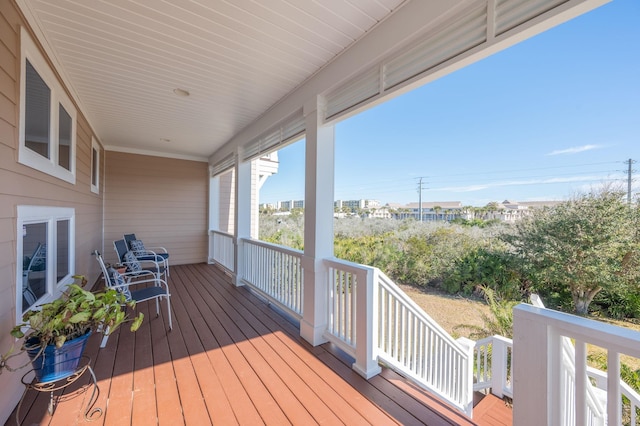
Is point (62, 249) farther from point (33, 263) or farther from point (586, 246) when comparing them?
point (586, 246)

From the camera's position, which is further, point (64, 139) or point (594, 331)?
point (64, 139)

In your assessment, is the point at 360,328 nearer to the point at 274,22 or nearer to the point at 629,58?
the point at 274,22

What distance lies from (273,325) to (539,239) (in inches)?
184

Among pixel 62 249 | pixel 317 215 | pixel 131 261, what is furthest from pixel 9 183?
pixel 131 261

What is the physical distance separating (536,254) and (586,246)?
798mm

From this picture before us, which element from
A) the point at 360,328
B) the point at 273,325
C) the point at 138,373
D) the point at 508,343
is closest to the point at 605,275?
the point at 508,343

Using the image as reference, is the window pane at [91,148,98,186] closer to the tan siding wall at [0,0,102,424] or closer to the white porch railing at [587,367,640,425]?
the tan siding wall at [0,0,102,424]

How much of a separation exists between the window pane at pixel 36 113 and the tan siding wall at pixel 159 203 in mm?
3780

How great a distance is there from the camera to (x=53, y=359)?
1.38 metres

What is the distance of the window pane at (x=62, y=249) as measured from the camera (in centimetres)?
247

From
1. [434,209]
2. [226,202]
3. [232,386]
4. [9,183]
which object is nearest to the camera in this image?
[9,183]

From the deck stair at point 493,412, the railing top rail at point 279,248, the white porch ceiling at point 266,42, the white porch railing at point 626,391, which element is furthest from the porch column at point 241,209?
the white porch railing at point 626,391

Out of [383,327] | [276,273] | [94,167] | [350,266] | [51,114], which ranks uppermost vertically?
[51,114]

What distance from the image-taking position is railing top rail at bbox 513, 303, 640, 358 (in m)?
0.79
